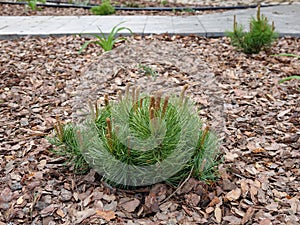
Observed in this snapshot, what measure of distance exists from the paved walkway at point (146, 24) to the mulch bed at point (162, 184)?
2.73 ft

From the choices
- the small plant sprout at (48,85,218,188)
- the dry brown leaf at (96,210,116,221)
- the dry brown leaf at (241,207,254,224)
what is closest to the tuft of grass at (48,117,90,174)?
the small plant sprout at (48,85,218,188)

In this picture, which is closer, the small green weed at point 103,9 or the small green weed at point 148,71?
the small green weed at point 148,71

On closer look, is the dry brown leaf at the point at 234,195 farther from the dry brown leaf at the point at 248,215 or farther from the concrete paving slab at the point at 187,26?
the concrete paving slab at the point at 187,26

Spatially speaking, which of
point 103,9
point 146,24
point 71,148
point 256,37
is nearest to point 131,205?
point 71,148

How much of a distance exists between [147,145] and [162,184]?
0.25m

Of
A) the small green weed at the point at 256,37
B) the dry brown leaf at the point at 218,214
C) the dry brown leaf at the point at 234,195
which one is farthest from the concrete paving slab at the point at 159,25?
the dry brown leaf at the point at 218,214

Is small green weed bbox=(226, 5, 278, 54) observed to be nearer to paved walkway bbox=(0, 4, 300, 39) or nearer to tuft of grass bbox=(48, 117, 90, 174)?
paved walkway bbox=(0, 4, 300, 39)

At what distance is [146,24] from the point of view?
450 centimetres

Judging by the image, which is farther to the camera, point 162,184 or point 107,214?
point 162,184

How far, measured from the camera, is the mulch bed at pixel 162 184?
5.04 feet

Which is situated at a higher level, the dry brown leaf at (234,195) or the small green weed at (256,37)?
the small green weed at (256,37)

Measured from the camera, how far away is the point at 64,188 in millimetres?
1647

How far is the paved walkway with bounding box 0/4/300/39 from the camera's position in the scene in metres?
3.96

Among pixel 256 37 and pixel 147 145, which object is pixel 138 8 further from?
pixel 147 145
